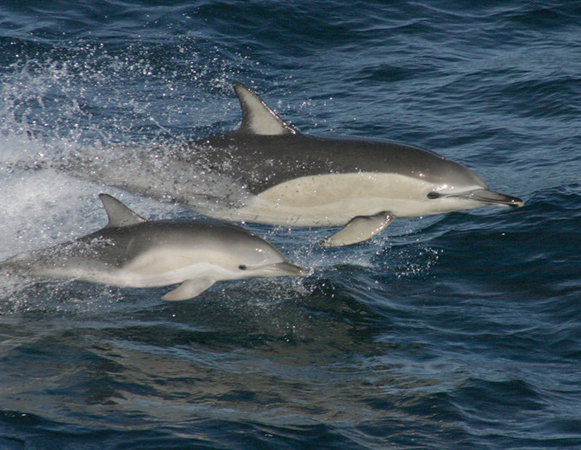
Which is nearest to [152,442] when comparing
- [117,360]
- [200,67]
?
[117,360]

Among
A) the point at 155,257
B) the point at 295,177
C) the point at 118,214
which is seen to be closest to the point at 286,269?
the point at 295,177

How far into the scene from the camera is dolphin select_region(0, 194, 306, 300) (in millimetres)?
6934

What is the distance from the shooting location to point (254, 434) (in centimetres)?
518

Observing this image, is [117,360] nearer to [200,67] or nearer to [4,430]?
[4,430]

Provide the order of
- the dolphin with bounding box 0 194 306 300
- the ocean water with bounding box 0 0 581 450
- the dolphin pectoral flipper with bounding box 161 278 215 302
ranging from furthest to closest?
the dolphin with bounding box 0 194 306 300, the dolphin pectoral flipper with bounding box 161 278 215 302, the ocean water with bounding box 0 0 581 450

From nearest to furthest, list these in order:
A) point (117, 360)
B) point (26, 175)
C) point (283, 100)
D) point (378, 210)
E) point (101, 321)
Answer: point (117, 360) < point (101, 321) < point (378, 210) < point (26, 175) < point (283, 100)

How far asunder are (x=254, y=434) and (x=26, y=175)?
4.71 meters

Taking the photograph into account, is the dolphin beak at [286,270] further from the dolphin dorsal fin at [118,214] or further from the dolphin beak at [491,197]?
the dolphin beak at [491,197]

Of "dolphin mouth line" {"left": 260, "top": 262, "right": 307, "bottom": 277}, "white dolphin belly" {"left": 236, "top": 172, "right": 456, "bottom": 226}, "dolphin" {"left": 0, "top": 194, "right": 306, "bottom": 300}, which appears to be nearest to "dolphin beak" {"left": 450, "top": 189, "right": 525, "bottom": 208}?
"white dolphin belly" {"left": 236, "top": 172, "right": 456, "bottom": 226}

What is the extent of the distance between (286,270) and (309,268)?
148cm

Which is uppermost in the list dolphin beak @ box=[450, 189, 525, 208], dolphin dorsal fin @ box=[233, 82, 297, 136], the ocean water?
dolphin dorsal fin @ box=[233, 82, 297, 136]

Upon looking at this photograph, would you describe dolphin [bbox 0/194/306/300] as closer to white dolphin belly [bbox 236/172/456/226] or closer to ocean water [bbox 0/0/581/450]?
ocean water [bbox 0/0/581/450]

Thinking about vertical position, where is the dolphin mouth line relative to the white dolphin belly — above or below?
below

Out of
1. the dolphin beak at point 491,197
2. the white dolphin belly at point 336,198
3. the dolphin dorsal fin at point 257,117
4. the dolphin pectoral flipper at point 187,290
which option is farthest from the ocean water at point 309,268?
the dolphin dorsal fin at point 257,117
